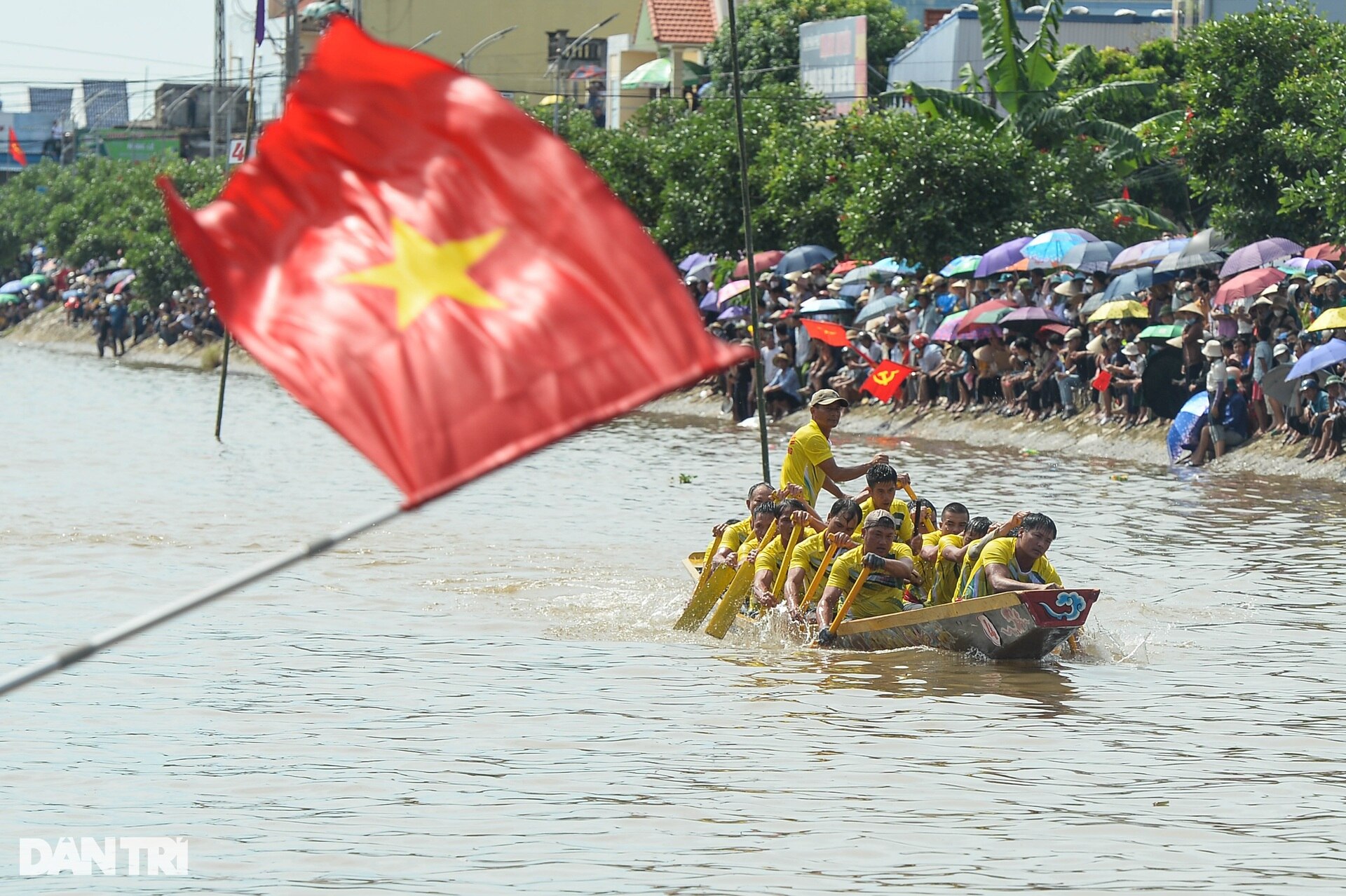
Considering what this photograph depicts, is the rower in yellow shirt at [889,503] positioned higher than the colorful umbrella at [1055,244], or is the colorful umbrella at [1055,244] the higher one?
the colorful umbrella at [1055,244]

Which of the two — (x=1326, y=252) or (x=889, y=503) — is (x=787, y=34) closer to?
(x=1326, y=252)

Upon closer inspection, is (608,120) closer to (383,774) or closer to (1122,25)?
(1122,25)

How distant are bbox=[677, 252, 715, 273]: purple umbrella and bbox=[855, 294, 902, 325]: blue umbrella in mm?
7675

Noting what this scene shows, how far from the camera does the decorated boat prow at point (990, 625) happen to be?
13328mm

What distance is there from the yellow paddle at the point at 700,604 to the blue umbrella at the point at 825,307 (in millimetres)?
17071

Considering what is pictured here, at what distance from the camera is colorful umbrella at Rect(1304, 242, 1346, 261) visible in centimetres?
2544

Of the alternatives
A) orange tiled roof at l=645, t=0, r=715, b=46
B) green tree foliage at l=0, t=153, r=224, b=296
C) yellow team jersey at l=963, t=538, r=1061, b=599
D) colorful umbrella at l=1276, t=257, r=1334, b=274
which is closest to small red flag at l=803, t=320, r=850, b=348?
colorful umbrella at l=1276, t=257, r=1334, b=274

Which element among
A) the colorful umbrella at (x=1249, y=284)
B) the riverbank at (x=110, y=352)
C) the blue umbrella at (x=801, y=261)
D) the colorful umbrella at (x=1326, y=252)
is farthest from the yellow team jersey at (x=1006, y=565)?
the riverbank at (x=110, y=352)

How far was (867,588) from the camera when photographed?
14.5 meters

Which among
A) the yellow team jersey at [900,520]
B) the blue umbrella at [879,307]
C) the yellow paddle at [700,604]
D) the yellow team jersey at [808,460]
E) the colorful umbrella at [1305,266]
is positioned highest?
the colorful umbrella at [1305,266]

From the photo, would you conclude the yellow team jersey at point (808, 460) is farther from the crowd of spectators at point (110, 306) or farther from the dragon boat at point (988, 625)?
the crowd of spectators at point (110, 306)

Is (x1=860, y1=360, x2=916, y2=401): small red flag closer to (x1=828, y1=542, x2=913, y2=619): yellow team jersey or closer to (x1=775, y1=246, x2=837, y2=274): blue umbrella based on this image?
(x1=775, y1=246, x2=837, y2=274): blue umbrella

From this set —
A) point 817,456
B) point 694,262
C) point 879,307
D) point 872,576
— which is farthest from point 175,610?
point 694,262

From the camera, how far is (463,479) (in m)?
5.50
